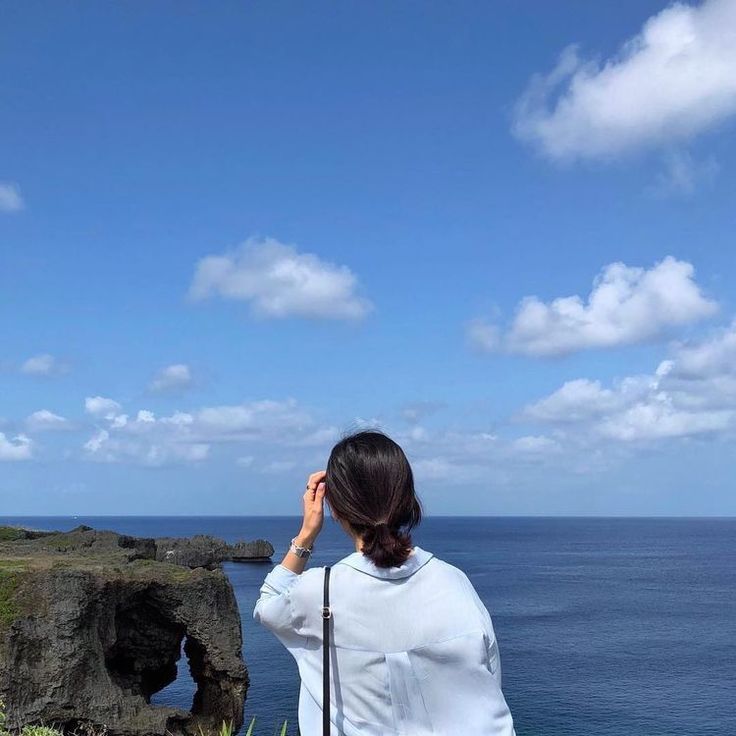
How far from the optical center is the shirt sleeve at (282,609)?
127 inches

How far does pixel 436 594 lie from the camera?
3.23 metres

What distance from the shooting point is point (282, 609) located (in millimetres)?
3227

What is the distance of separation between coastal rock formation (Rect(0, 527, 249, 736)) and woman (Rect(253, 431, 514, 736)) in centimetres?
2616

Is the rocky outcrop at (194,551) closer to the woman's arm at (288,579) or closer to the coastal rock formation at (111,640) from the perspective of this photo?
the coastal rock formation at (111,640)

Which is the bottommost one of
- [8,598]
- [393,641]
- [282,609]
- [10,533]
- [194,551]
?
[194,551]

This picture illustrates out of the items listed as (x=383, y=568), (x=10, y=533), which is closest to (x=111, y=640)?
(x=10, y=533)

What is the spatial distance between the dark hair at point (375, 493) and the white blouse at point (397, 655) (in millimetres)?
128

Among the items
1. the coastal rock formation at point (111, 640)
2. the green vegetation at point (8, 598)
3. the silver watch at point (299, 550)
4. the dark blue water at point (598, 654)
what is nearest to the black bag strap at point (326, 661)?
the silver watch at point (299, 550)

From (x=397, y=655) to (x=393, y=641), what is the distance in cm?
5

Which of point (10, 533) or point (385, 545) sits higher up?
point (385, 545)

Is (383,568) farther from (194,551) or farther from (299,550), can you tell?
(194,551)

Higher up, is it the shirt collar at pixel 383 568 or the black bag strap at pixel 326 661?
the shirt collar at pixel 383 568

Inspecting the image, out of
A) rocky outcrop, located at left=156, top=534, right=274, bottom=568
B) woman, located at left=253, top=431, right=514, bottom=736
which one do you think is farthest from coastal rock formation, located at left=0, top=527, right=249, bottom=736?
rocky outcrop, located at left=156, top=534, right=274, bottom=568

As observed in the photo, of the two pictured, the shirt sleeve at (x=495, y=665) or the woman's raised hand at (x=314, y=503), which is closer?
the shirt sleeve at (x=495, y=665)
